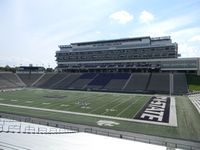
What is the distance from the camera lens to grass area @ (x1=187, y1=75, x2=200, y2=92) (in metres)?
52.2

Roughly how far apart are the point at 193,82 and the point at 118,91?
2089cm

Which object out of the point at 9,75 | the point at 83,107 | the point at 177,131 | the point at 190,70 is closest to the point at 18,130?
A: the point at 177,131

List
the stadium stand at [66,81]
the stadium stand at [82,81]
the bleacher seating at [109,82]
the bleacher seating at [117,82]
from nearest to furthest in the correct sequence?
the bleacher seating at [109,82], the bleacher seating at [117,82], the stadium stand at [82,81], the stadium stand at [66,81]

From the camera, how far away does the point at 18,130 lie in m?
14.1

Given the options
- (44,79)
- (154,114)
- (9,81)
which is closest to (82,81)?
(44,79)

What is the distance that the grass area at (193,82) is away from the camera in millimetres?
52181

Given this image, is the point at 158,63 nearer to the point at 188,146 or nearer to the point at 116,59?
the point at 116,59

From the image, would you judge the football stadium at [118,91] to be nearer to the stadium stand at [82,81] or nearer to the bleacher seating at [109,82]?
the bleacher seating at [109,82]

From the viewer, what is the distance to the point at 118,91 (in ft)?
180

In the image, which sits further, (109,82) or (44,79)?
(44,79)

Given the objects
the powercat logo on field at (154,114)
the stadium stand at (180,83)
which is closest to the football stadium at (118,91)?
the powercat logo on field at (154,114)

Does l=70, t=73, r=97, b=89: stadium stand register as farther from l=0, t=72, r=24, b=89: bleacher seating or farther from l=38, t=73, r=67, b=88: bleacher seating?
l=0, t=72, r=24, b=89: bleacher seating

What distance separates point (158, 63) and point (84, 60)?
28433mm

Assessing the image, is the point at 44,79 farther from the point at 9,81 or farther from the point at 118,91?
the point at 118,91
